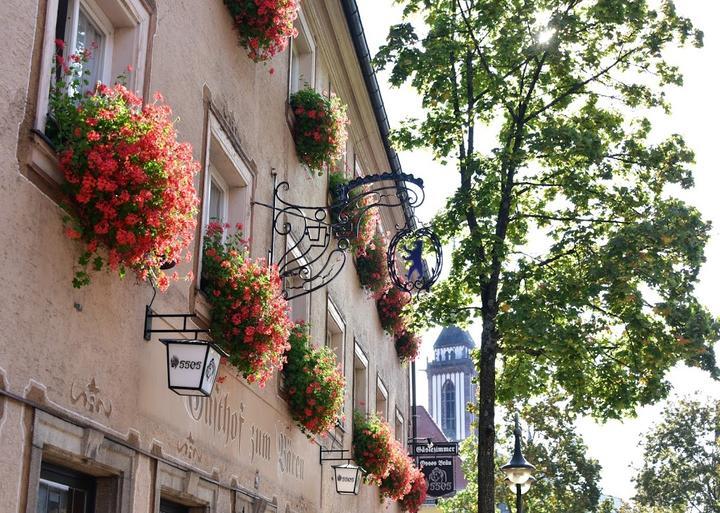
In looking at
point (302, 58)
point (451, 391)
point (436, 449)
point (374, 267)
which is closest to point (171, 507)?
point (302, 58)

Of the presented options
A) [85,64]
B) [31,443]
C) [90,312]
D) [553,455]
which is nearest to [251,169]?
[85,64]

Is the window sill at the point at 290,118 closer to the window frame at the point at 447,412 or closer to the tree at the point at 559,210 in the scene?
the tree at the point at 559,210

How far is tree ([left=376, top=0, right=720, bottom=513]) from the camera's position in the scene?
44.8 feet

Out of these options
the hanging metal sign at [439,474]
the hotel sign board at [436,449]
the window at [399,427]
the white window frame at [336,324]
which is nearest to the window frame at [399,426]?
the window at [399,427]

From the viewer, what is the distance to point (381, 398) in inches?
845

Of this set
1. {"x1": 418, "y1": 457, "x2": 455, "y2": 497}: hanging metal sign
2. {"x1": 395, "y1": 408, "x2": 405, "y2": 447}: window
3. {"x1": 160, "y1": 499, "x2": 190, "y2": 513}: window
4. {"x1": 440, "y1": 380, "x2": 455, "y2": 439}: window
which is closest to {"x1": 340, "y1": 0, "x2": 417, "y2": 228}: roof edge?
{"x1": 160, "y1": 499, "x2": 190, "y2": 513}: window

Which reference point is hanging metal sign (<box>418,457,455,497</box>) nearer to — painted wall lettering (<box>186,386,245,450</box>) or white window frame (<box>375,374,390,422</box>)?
white window frame (<box>375,374,390,422</box>)

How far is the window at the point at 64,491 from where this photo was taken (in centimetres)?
644

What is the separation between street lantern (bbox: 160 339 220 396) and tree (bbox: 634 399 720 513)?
35430mm

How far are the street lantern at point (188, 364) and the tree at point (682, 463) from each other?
35430 millimetres

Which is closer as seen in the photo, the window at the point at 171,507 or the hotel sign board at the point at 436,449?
the window at the point at 171,507

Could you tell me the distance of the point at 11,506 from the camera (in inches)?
219

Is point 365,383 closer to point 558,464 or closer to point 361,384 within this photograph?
point 361,384

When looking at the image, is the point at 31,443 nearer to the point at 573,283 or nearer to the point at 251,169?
the point at 251,169
